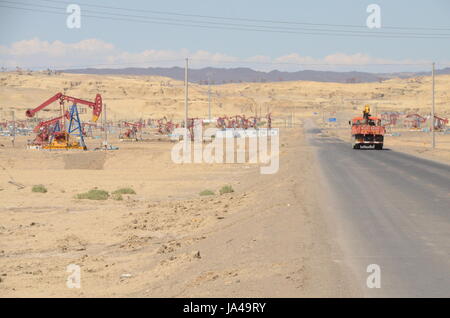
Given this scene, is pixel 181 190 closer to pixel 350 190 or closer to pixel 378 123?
pixel 350 190

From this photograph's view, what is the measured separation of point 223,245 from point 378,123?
142 ft

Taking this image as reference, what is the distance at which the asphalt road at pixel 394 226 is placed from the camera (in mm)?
10703

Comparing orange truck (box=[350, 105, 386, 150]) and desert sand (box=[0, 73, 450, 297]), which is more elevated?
orange truck (box=[350, 105, 386, 150])

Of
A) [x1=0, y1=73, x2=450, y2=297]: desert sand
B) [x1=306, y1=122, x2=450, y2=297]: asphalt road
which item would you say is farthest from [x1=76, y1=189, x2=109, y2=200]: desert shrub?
[x1=306, y1=122, x2=450, y2=297]: asphalt road

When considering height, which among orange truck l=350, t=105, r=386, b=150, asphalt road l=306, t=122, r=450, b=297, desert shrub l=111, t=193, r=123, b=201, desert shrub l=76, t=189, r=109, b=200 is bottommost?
desert shrub l=111, t=193, r=123, b=201

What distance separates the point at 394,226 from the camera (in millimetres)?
16203

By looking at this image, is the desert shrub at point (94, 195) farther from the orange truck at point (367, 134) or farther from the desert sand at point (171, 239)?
the orange truck at point (367, 134)

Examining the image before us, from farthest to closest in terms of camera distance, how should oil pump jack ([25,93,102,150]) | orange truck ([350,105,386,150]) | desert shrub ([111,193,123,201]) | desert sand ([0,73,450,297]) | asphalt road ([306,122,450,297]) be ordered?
oil pump jack ([25,93,102,150]) → orange truck ([350,105,386,150]) → desert shrub ([111,193,123,201]) → desert sand ([0,73,450,297]) → asphalt road ([306,122,450,297])

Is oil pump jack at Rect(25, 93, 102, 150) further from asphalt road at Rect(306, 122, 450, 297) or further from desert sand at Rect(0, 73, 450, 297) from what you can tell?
asphalt road at Rect(306, 122, 450, 297)

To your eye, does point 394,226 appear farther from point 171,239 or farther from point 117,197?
point 117,197

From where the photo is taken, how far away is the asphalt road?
35.1 ft

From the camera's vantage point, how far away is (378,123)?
55.9 metres

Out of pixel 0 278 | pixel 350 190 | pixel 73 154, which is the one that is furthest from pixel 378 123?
pixel 0 278

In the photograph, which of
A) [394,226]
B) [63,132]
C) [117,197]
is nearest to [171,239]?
[394,226]
